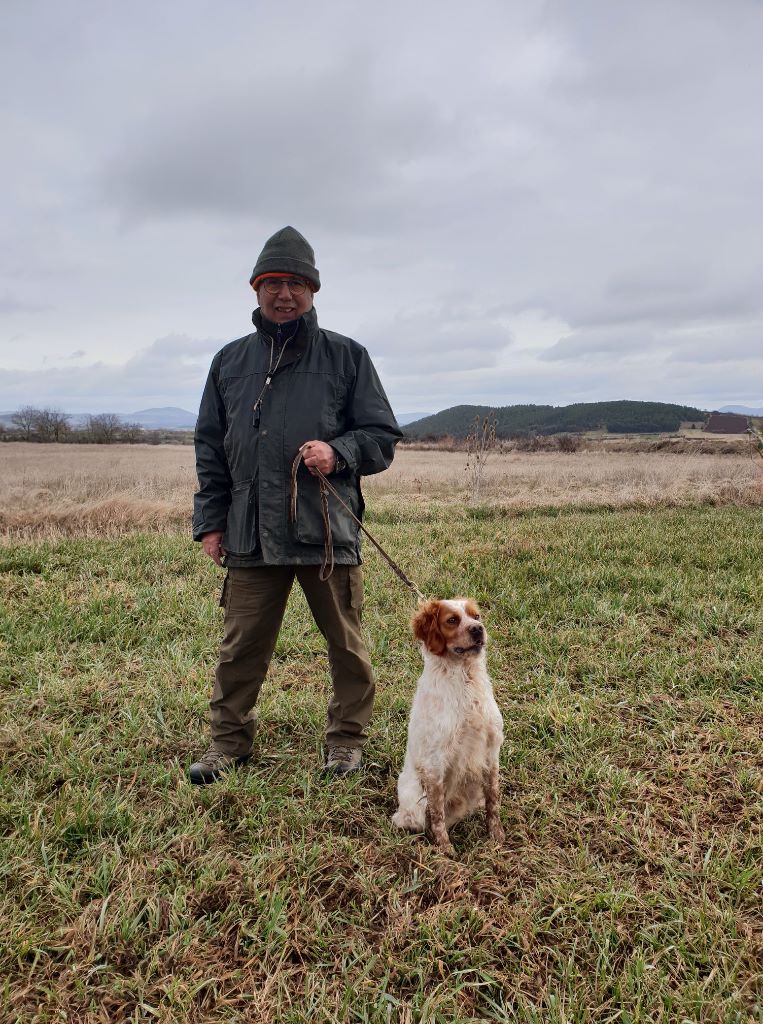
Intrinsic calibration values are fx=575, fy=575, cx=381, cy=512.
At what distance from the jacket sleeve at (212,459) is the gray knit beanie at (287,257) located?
1.96 feet

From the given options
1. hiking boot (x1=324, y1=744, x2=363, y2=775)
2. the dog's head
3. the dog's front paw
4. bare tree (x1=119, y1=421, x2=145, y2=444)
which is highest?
bare tree (x1=119, y1=421, x2=145, y2=444)

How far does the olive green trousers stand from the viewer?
302cm

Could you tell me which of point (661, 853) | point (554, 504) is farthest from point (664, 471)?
point (661, 853)

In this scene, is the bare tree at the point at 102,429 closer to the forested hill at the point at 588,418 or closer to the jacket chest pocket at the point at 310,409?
the forested hill at the point at 588,418

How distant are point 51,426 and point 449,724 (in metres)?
41.6

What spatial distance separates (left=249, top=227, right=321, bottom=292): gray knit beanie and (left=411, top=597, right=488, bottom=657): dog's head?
1.73 metres

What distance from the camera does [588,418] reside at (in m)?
72.9

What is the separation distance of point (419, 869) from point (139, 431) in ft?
157

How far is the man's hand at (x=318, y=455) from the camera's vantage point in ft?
9.09

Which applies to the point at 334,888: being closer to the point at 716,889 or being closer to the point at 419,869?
the point at 419,869

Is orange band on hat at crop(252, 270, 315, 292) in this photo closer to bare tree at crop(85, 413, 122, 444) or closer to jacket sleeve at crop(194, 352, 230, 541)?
jacket sleeve at crop(194, 352, 230, 541)

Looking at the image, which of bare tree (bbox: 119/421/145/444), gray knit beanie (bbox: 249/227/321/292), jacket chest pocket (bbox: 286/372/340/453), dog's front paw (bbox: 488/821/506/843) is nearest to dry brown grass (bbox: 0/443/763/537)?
jacket chest pocket (bbox: 286/372/340/453)

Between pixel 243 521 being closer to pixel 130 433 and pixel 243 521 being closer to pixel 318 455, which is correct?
pixel 318 455

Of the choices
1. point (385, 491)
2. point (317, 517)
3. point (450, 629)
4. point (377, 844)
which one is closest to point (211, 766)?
point (377, 844)
